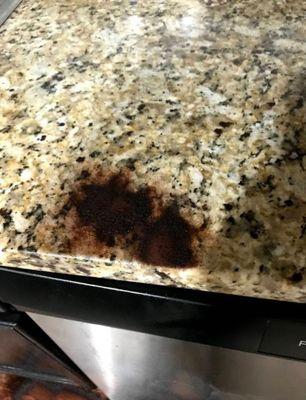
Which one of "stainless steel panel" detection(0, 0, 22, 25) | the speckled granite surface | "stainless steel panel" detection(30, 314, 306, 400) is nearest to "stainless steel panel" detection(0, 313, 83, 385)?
"stainless steel panel" detection(30, 314, 306, 400)

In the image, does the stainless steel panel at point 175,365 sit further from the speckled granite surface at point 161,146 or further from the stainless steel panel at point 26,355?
the speckled granite surface at point 161,146

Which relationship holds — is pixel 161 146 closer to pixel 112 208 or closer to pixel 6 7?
pixel 112 208

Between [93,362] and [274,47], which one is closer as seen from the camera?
[274,47]

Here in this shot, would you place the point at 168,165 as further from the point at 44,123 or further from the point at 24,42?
the point at 24,42

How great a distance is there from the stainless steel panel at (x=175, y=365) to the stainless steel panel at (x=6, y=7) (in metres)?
0.44

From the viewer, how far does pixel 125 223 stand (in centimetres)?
38

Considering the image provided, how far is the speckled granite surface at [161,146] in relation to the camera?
362mm

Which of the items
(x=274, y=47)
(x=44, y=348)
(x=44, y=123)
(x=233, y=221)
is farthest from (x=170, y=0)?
(x=44, y=348)


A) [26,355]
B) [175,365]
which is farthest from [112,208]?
[26,355]

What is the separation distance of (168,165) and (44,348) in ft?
1.31

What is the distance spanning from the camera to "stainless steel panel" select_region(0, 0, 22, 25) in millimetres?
609

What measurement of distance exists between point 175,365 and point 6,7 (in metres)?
0.60

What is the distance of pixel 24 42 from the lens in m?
0.56

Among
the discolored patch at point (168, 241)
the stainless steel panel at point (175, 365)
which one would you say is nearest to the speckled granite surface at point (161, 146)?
the discolored patch at point (168, 241)
